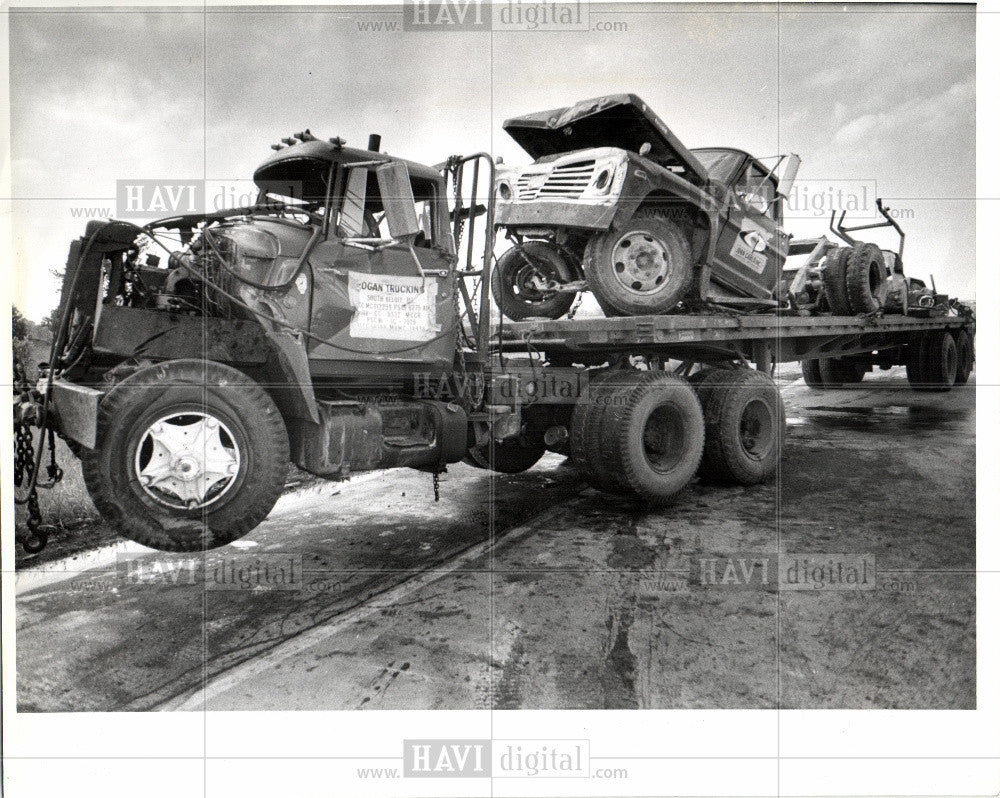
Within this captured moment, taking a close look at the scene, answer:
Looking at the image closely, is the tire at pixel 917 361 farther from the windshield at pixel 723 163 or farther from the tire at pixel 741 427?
the windshield at pixel 723 163

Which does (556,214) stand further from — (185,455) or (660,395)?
(185,455)

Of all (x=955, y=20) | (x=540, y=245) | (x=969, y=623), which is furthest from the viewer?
(x=540, y=245)

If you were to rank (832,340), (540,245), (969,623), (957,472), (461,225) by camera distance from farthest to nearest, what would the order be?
1. (832,340)
2. (957,472)
3. (540,245)
4. (461,225)
5. (969,623)

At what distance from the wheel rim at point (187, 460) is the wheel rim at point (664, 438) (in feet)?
10.6

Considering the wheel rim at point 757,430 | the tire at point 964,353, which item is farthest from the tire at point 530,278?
the tire at point 964,353

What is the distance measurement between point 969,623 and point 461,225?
12.1ft

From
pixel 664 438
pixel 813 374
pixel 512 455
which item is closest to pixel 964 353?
pixel 813 374

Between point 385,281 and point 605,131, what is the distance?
2483 millimetres

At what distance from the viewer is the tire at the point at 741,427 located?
5707 mm

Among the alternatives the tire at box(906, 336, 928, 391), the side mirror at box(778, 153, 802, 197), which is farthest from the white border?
the tire at box(906, 336, 928, 391)

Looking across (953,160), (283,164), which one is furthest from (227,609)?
(953,160)

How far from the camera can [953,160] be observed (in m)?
3.86

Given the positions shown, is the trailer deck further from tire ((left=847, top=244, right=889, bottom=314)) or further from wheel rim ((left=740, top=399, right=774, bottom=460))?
wheel rim ((left=740, top=399, right=774, bottom=460))
